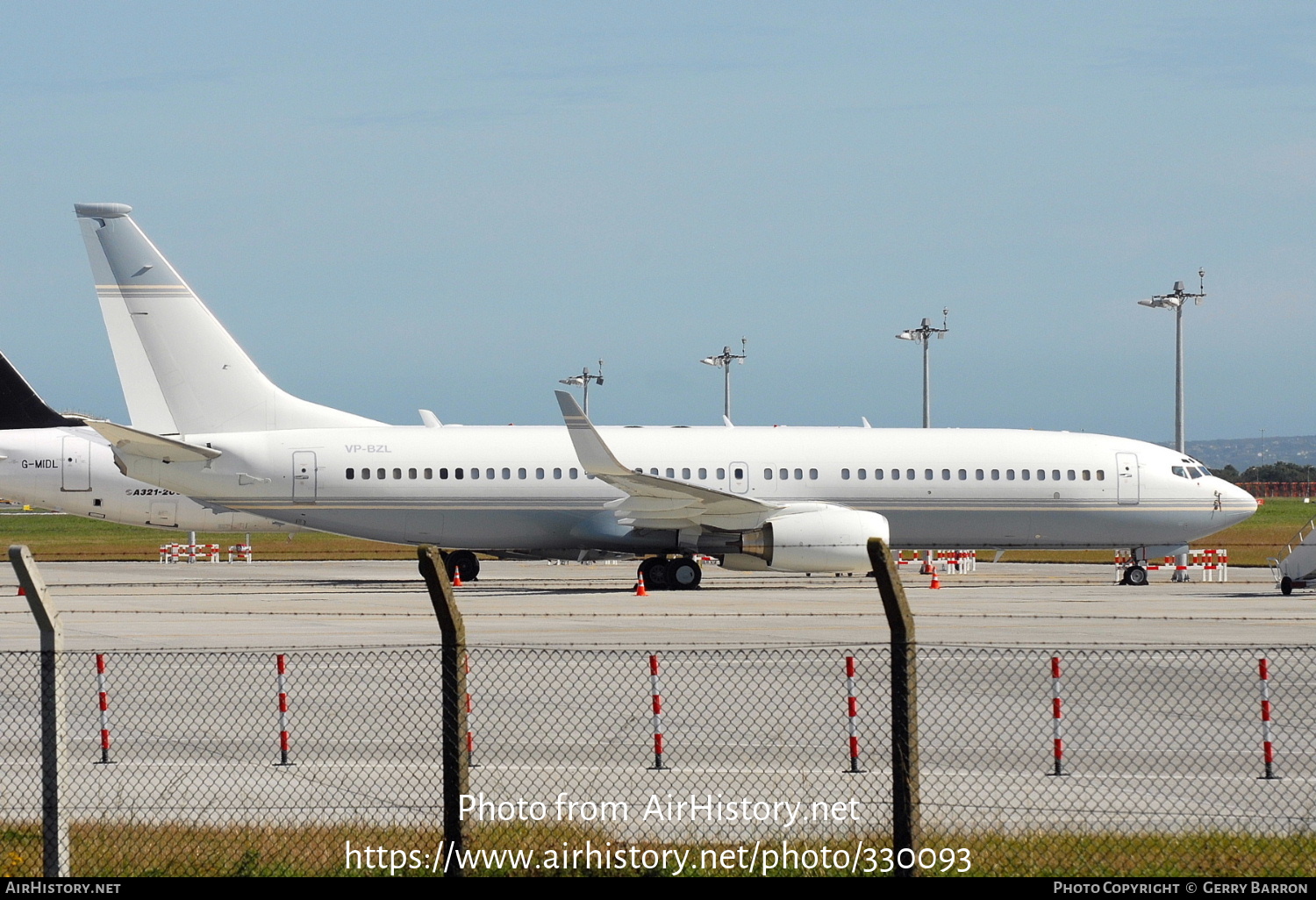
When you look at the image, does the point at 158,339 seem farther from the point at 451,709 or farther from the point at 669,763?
the point at 451,709

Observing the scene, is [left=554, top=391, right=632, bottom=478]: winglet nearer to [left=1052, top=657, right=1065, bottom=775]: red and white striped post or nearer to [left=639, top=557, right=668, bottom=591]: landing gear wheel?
[left=639, top=557, right=668, bottom=591]: landing gear wheel

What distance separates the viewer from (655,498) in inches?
1374

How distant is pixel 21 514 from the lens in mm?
110312

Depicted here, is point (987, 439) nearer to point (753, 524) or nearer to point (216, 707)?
point (753, 524)

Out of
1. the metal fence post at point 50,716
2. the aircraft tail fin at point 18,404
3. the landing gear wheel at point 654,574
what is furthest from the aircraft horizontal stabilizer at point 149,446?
the metal fence post at point 50,716

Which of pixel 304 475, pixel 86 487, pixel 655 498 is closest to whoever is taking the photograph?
pixel 655 498

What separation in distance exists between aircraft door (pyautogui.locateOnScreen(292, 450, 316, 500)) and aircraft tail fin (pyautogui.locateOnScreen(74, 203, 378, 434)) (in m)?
1.40

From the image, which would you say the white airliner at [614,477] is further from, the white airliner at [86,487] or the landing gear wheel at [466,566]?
the white airliner at [86,487]

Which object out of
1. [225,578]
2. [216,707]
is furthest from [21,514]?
[216,707]

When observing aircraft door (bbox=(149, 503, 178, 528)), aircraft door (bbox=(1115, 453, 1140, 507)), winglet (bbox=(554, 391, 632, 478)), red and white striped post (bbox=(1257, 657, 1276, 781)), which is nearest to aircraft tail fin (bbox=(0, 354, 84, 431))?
aircraft door (bbox=(149, 503, 178, 528))

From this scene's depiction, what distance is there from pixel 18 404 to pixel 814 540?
66.2 feet

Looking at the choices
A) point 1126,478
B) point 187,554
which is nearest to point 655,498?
point 1126,478

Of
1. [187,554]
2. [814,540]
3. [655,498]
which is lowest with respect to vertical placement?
[187,554]

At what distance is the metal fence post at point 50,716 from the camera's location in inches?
311
